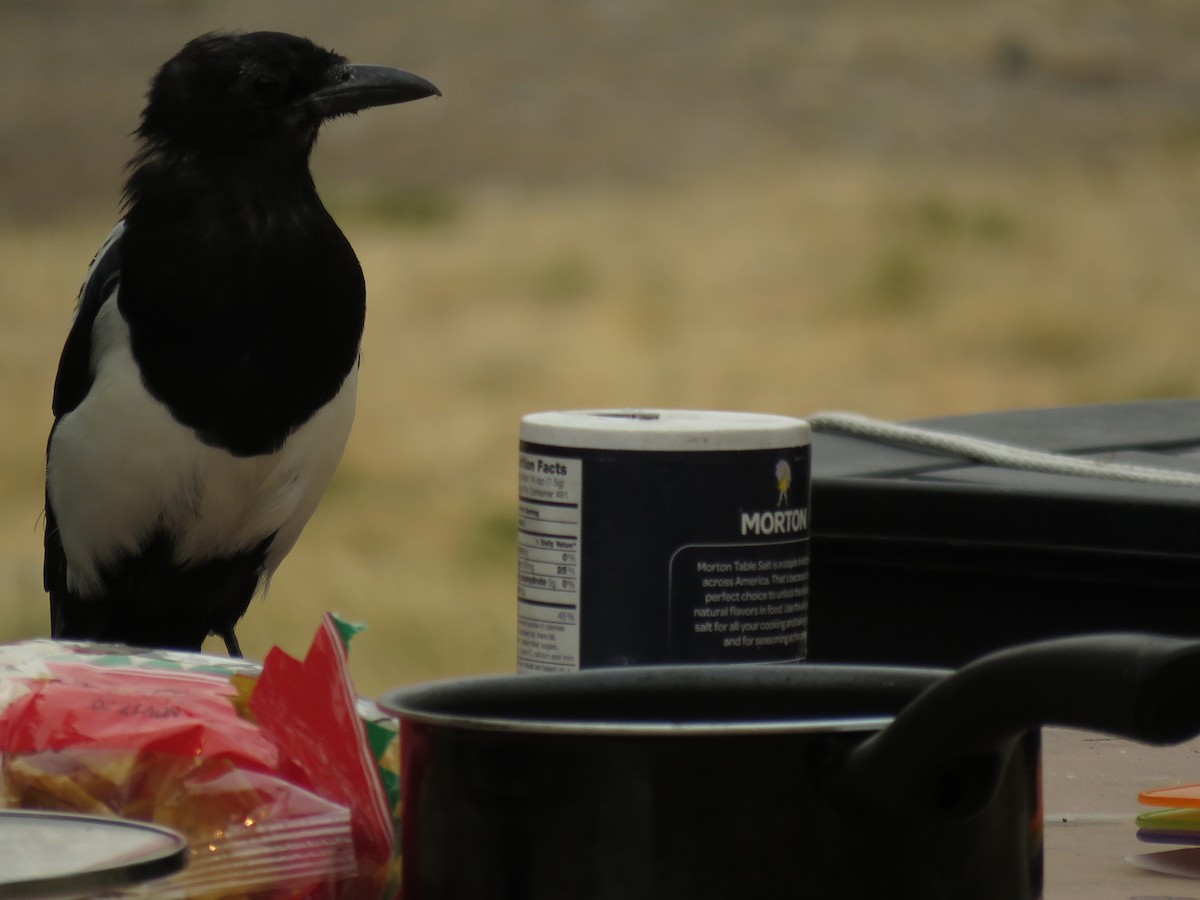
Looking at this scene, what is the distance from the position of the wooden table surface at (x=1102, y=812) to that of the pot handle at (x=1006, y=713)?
0.59ft

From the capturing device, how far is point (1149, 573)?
987 millimetres

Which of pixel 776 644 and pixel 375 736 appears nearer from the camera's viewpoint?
pixel 375 736

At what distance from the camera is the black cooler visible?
0.97m

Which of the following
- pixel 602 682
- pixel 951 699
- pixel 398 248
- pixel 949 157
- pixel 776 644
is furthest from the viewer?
pixel 949 157

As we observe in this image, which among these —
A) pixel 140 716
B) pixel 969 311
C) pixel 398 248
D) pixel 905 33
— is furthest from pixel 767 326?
Answer: pixel 140 716

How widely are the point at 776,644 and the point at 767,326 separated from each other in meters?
8.19

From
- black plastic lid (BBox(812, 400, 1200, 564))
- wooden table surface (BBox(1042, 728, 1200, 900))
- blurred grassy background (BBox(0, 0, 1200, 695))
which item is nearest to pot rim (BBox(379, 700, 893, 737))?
wooden table surface (BBox(1042, 728, 1200, 900))

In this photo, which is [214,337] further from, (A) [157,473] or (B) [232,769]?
(B) [232,769]

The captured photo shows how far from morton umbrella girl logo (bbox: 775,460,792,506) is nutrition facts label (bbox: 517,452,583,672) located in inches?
2.8

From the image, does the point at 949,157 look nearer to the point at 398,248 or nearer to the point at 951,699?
the point at 398,248

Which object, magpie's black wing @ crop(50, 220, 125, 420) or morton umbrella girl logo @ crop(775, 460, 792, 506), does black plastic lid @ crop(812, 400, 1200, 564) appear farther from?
magpie's black wing @ crop(50, 220, 125, 420)

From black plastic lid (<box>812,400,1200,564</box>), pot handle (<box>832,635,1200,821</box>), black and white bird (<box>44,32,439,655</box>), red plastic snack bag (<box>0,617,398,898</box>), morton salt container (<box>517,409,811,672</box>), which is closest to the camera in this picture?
pot handle (<box>832,635,1200,821</box>)

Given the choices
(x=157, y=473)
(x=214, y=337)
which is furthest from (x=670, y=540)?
(x=157, y=473)

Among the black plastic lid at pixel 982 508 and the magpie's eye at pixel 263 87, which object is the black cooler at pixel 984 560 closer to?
the black plastic lid at pixel 982 508
